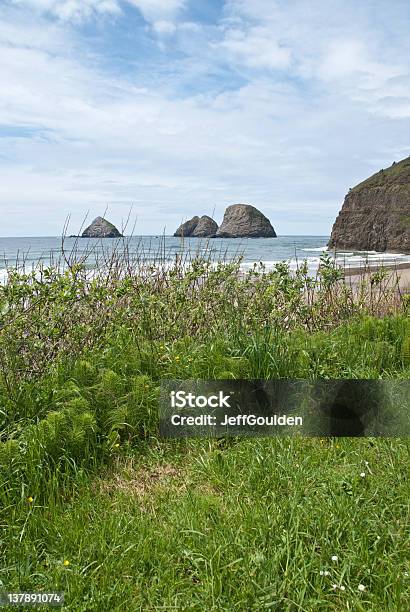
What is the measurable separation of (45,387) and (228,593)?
1.91 metres

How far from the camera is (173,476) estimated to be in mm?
2992

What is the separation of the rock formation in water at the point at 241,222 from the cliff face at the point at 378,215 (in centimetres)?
3027

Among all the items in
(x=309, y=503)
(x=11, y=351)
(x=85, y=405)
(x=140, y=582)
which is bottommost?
(x=140, y=582)

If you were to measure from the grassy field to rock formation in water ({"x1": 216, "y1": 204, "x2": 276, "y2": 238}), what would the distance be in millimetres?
76959

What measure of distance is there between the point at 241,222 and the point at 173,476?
83377mm

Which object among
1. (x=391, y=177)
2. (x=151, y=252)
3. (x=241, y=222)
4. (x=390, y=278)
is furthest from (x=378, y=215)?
(x=390, y=278)

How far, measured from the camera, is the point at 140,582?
212cm

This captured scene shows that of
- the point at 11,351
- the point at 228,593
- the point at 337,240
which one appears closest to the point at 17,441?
the point at 11,351

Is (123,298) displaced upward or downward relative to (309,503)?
upward

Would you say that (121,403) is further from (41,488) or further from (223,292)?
(223,292)

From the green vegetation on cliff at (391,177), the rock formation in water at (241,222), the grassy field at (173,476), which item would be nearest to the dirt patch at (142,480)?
the grassy field at (173,476)

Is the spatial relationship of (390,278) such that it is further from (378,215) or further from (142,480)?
(378,215)

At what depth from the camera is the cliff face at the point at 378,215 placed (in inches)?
1677

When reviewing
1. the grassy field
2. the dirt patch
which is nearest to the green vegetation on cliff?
the grassy field
